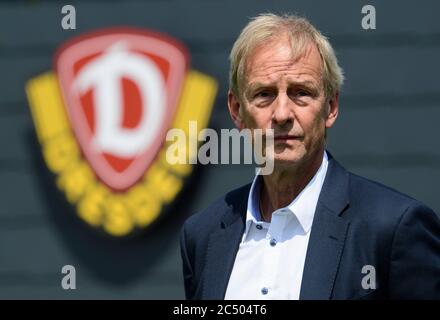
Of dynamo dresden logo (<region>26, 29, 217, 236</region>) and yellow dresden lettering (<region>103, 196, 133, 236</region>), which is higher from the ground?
dynamo dresden logo (<region>26, 29, 217, 236</region>)

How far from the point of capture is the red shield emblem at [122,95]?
4.70 meters

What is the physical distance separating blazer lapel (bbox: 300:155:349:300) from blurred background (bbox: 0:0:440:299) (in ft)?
7.20

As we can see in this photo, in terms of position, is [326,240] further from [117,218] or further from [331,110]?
[117,218]

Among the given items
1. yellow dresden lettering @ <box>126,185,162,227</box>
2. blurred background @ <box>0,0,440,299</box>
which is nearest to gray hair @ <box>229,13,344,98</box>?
blurred background @ <box>0,0,440,299</box>

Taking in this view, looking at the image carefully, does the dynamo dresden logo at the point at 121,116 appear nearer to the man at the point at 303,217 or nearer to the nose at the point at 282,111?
the man at the point at 303,217

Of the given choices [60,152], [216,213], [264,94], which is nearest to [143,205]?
[60,152]

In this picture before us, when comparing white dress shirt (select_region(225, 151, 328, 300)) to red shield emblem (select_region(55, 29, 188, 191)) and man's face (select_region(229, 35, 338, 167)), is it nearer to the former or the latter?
man's face (select_region(229, 35, 338, 167))

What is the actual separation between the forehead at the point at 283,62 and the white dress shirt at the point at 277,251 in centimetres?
27

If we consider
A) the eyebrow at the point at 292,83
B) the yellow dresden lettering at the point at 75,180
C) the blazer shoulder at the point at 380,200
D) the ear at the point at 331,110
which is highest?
the eyebrow at the point at 292,83

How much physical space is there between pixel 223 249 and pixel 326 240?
0.33m

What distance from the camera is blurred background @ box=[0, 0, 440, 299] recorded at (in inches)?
181

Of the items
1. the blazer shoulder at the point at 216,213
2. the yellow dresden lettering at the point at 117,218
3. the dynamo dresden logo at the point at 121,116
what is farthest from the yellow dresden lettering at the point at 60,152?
the blazer shoulder at the point at 216,213

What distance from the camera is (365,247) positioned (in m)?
2.30
